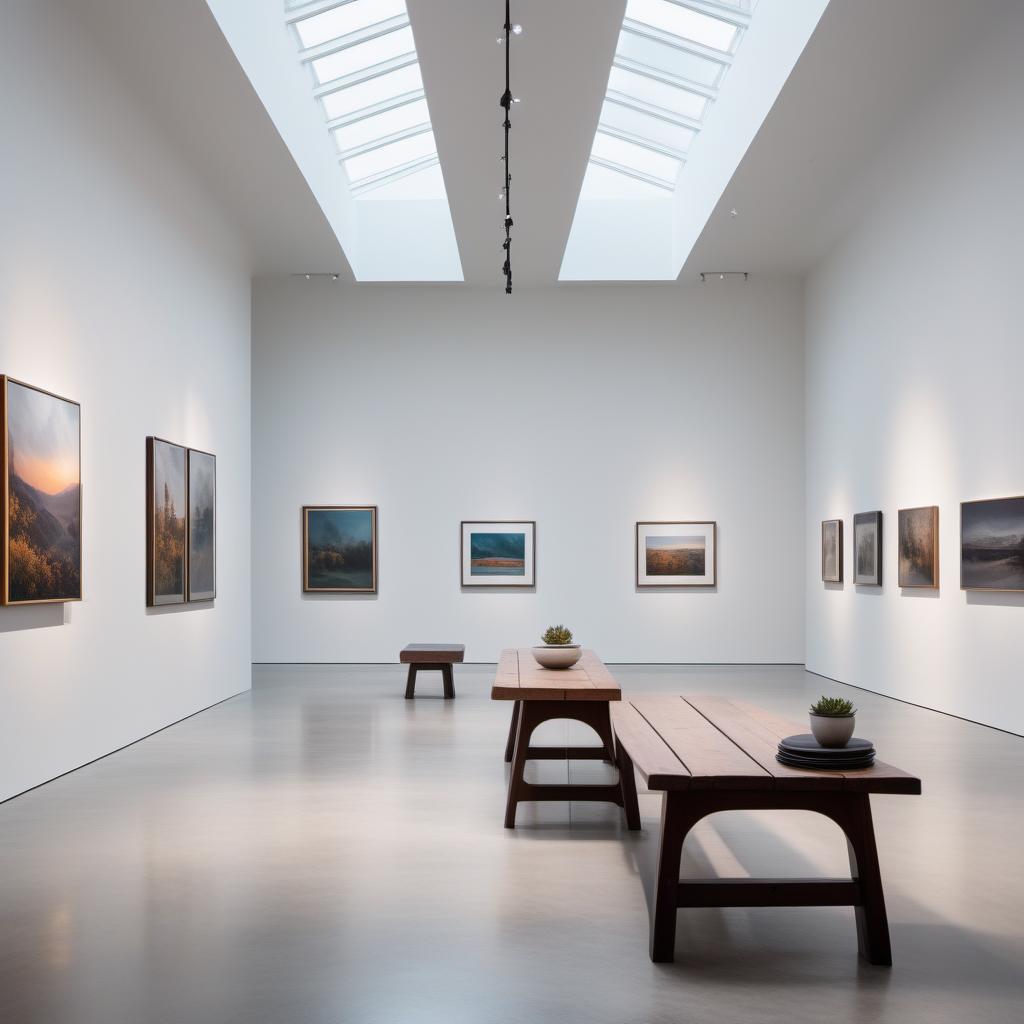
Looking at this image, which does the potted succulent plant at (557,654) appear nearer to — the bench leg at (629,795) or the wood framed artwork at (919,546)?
the bench leg at (629,795)

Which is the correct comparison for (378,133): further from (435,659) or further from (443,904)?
(443,904)

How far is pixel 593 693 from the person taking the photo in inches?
309

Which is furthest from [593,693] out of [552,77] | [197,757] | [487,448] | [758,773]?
[487,448]

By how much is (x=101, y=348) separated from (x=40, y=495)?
2.35 metres

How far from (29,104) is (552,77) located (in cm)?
559

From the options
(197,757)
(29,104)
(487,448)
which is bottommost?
(197,757)

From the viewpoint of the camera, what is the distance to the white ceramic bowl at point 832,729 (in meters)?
5.22

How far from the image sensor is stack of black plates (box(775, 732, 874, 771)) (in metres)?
5.17

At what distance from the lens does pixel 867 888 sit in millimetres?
5117

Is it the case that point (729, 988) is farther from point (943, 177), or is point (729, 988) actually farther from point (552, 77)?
point (943, 177)

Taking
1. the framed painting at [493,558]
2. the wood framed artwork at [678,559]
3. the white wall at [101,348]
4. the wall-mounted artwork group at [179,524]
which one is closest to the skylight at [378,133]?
the white wall at [101,348]

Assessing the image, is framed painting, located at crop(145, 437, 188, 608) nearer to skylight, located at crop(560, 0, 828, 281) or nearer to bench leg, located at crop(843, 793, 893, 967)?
skylight, located at crop(560, 0, 828, 281)

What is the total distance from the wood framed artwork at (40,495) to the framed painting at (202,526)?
12.2 feet

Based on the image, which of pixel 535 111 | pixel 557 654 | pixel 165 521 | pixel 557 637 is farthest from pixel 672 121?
pixel 557 654
